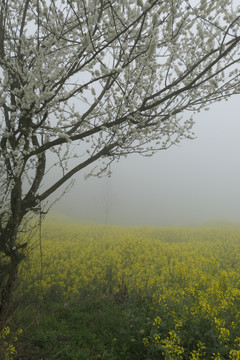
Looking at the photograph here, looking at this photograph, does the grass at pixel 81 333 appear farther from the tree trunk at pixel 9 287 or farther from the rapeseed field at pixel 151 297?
the tree trunk at pixel 9 287

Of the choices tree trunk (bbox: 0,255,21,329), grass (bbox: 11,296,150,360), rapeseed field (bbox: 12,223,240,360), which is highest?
tree trunk (bbox: 0,255,21,329)

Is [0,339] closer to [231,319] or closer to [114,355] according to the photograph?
[114,355]

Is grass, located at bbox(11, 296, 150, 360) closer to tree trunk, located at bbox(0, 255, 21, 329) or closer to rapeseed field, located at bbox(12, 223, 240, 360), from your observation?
rapeseed field, located at bbox(12, 223, 240, 360)

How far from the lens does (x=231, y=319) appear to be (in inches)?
193

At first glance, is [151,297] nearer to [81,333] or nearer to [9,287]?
[81,333]

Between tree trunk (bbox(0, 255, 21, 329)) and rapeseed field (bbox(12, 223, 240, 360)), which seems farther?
tree trunk (bbox(0, 255, 21, 329))

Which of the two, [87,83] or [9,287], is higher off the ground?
[87,83]

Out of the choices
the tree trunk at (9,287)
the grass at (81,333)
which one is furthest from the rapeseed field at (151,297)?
the tree trunk at (9,287)

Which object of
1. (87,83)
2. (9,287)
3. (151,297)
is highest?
(87,83)

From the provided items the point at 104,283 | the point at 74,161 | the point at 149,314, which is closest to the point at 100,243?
the point at 104,283

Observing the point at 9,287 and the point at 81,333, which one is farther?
the point at 81,333

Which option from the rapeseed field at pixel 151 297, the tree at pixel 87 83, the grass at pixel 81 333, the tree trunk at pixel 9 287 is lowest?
the grass at pixel 81 333

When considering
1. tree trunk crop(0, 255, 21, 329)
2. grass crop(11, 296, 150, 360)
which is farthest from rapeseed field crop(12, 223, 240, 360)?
tree trunk crop(0, 255, 21, 329)

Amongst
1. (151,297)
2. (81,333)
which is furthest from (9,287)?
(151,297)
